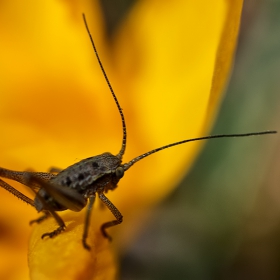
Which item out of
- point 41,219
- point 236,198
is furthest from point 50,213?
point 236,198

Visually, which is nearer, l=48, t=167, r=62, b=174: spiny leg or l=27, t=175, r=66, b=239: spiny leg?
l=27, t=175, r=66, b=239: spiny leg

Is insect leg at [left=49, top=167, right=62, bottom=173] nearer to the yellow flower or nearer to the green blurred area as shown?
the yellow flower

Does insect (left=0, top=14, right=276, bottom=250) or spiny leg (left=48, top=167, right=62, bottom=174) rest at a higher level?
spiny leg (left=48, top=167, right=62, bottom=174)

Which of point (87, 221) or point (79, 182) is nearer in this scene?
point (87, 221)

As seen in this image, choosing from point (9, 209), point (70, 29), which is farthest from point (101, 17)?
point (9, 209)

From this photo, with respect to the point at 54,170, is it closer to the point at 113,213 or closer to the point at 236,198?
the point at 113,213

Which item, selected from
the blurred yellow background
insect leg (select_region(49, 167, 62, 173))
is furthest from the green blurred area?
insect leg (select_region(49, 167, 62, 173))
